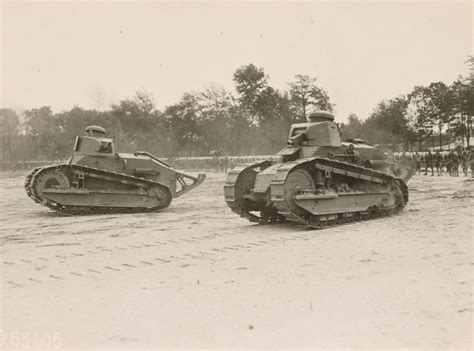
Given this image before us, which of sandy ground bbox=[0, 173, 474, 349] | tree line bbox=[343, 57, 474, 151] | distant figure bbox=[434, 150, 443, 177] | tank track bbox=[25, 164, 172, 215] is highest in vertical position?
tree line bbox=[343, 57, 474, 151]

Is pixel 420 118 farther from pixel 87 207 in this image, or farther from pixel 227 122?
pixel 87 207

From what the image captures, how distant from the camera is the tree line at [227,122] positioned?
52625 millimetres

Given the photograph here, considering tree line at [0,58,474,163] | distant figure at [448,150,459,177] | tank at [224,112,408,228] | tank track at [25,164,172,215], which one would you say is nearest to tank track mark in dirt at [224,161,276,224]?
tank at [224,112,408,228]

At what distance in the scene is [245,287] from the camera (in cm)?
632

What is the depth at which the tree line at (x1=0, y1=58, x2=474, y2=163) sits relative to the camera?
5262cm

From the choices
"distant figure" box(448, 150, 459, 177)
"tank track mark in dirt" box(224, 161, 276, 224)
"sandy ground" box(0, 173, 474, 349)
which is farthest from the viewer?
"distant figure" box(448, 150, 459, 177)

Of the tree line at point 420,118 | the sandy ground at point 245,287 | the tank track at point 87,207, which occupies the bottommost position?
the sandy ground at point 245,287

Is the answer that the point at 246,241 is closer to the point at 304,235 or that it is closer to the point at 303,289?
the point at 304,235

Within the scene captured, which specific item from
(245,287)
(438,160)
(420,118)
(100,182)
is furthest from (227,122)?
(245,287)

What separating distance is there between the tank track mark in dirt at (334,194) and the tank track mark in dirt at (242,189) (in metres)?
0.98

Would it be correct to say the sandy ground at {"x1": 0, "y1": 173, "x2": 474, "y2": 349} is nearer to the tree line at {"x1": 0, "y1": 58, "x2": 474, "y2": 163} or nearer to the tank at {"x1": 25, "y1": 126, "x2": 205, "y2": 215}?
the tank at {"x1": 25, "y1": 126, "x2": 205, "y2": 215}

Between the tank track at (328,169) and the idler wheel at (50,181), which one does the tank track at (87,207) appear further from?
the tank track at (328,169)

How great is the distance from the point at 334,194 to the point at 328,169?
1.99ft

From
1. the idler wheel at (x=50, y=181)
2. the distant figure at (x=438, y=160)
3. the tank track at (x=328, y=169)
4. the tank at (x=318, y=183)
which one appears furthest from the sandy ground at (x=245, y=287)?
the distant figure at (x=438, y=160)
